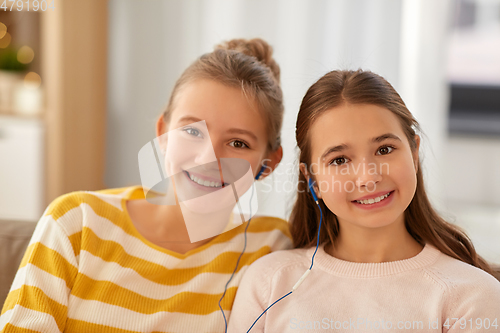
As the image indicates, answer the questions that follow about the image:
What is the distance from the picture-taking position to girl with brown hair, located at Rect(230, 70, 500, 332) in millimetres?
870

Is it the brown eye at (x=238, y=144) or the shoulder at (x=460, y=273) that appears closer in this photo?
the shoulder at (x=460, y=273)

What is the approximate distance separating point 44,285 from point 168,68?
184cm

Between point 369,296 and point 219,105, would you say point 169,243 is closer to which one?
point 219,105

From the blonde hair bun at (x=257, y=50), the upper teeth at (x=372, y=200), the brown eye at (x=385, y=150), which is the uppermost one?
the blonde hair bun at (x=257, y=50)

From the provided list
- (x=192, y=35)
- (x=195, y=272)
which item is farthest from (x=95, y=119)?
(x=195, y=272)

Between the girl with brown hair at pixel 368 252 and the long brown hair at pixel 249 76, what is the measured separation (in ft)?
0.30

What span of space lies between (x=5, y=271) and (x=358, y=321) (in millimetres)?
792

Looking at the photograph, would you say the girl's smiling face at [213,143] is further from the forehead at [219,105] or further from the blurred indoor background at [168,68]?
the blurred indoor background at [168,68]

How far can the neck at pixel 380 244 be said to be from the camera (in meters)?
0.99

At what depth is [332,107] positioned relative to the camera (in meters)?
0.99

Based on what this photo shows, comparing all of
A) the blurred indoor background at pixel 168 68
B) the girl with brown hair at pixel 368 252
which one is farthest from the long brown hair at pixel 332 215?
the blurred indoor background at pixel 168 68

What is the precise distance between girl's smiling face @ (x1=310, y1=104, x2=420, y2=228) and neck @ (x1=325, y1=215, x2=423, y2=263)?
0.25 ft

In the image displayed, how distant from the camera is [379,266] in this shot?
0.96 m

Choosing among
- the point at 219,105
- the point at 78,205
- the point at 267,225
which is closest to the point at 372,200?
the point at 267,225
